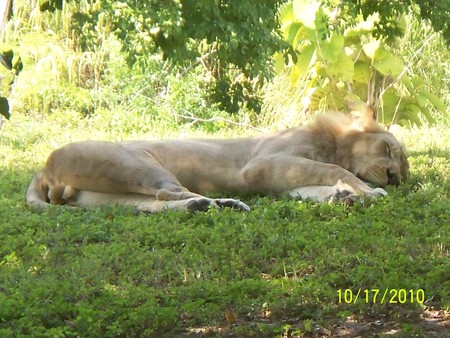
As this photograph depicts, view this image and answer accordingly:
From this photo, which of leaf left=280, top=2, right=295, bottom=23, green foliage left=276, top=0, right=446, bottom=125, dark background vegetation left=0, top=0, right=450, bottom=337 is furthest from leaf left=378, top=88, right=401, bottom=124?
dark background vegetation left=0, top=0, right=450, bottom=337

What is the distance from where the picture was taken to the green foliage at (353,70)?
39.8 ft

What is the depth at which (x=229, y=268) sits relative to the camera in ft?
16.6

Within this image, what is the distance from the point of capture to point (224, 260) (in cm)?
521

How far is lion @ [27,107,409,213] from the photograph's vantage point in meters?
7.09

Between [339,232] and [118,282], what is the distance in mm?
1511

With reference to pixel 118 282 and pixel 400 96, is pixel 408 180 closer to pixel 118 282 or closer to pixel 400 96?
pixel 118 282

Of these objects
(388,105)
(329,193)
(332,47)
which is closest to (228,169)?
(329,193)

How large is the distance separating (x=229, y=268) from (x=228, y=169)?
2.71 metres

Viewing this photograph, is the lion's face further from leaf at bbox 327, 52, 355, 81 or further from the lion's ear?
leaf at bbox 327, 52, 355, 81

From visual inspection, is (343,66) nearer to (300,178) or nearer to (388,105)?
(388,105)

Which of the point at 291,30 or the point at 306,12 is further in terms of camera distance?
the point at 291,30

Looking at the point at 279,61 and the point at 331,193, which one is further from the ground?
the point at 279,61

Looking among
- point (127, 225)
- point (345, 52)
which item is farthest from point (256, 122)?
point (127, 225)
